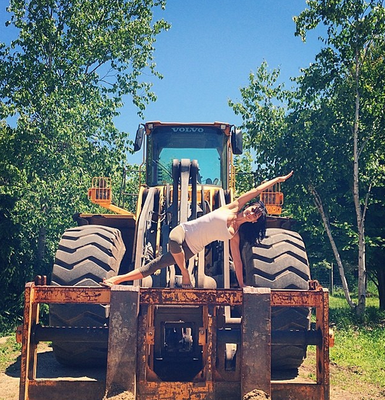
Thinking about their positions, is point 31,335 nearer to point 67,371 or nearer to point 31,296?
point 31,296

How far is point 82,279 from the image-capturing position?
6.24m

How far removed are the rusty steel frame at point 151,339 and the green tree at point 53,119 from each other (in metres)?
7.47

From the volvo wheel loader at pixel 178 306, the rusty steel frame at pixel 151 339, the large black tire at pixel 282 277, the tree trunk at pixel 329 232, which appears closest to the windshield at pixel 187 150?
the volvo wheel loader at pixel 178 306

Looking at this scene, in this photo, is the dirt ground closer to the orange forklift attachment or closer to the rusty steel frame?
the rusty steel frame

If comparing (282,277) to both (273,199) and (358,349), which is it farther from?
(358,349)

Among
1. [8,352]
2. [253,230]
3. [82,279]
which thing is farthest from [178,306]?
[8,352]

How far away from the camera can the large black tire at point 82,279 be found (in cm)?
604

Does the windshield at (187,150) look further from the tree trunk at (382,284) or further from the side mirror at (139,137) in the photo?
the tree trunk at (382,284)

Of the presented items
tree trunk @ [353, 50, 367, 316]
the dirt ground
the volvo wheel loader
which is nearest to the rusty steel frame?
the volvo wheel loader

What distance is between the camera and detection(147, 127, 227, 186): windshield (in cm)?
847

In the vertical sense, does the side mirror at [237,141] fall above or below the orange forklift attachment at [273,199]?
above

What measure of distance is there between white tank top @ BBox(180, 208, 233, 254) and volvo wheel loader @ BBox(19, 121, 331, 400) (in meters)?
0.61

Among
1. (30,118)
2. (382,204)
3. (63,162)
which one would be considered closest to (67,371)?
(63,162)

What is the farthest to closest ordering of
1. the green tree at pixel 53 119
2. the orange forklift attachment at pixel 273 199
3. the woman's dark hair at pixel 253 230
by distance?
the green tree at pixel 53 119 < the orange forklift attachment at pixel 273 199 < the woman's dark hair at pixel 253 230
